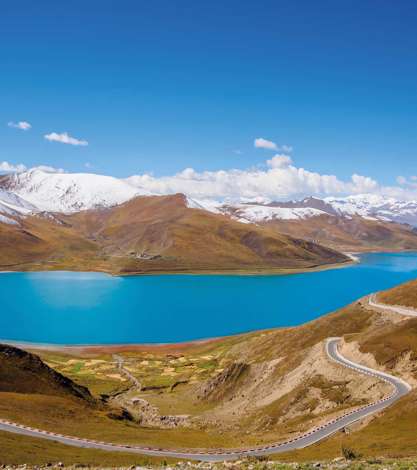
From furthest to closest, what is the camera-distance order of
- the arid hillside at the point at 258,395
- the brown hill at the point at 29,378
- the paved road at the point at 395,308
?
the paved road at the point at 395,308 < the brown hill at the point at 29,378 < the arid hillside at the point at 258,395

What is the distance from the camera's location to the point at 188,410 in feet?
303

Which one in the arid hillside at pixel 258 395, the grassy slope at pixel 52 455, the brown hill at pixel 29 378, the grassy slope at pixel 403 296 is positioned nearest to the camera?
the grassy slope at pixel 52 455

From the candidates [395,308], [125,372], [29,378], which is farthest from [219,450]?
[125,372]

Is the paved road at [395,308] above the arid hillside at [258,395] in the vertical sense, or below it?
above

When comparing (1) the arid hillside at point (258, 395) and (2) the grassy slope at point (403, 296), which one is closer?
(1) the arid hillside at point (258, 395)

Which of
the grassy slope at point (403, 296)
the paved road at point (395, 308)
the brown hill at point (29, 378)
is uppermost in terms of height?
the grassy slope at point (403, 296)

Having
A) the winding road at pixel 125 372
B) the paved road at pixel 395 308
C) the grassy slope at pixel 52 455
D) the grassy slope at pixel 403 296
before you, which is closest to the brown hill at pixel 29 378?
the winding road at pixel 125 372

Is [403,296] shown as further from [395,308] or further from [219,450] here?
[219,450]

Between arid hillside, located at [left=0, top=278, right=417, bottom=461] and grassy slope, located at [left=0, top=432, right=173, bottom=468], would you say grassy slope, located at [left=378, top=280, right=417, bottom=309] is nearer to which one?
arid hillside, located at [left=0, top=278, right=417, bottom=461]

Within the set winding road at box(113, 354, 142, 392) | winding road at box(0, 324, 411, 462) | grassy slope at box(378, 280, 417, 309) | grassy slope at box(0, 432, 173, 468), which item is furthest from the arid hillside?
grassy slope at box(0, 432, 173, 468)

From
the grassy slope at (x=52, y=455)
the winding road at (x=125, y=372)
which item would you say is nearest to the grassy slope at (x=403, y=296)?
the winding road at (x=125, y=372)

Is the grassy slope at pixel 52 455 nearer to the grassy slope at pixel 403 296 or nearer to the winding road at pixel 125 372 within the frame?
the winding road at pixel 125 372

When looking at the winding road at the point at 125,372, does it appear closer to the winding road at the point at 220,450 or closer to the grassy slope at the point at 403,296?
the winding road at the point at 220,450

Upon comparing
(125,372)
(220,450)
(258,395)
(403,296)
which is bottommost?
(125,372)
